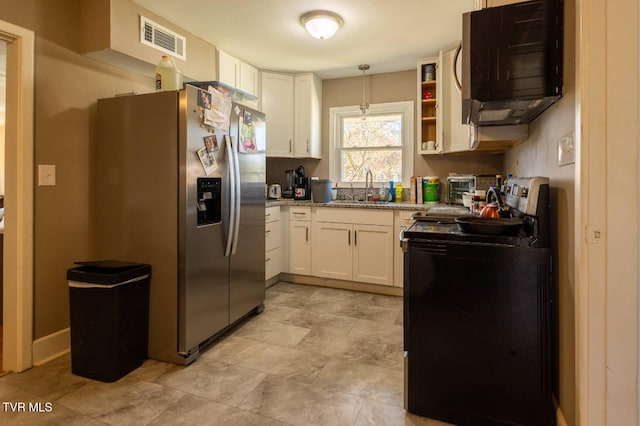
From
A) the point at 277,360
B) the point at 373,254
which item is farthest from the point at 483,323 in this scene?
the point at 373,254

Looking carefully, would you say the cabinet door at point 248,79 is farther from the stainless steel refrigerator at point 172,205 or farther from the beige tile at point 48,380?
the beige tile at point 48,380

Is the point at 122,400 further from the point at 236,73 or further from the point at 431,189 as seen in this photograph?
the point at 431,189

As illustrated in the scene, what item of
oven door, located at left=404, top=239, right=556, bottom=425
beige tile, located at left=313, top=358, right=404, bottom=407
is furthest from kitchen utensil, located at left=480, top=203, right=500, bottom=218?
beige tile, located at left=313, top=358, right=404, bottom=407

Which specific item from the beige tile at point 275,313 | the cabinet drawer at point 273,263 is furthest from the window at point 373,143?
the beige tile at point 275,313

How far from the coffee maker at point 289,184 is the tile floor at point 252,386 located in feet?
6.59

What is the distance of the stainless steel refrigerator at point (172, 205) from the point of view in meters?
2.13

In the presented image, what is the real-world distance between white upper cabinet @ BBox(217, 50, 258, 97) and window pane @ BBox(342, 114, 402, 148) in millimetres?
1185

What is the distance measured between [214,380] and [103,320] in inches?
27.8

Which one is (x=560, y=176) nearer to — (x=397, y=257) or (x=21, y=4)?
(x=397, y=257)

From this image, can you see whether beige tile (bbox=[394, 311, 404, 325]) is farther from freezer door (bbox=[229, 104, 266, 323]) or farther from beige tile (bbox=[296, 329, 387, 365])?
freezer door (bbox=[229, 104, 266, 323])

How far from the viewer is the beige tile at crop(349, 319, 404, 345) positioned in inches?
100

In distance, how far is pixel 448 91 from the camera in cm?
342

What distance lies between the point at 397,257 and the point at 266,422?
212 cm

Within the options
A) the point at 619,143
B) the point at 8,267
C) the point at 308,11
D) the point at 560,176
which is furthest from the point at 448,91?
the point at 8,267
